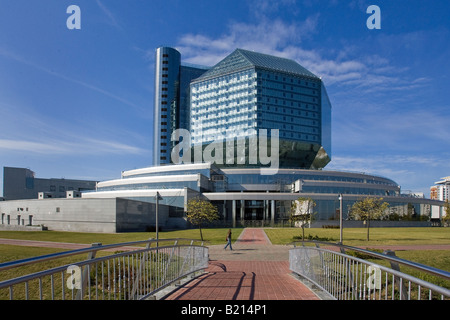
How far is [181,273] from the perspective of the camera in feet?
32.3

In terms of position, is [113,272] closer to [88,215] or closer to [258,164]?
[88,215]

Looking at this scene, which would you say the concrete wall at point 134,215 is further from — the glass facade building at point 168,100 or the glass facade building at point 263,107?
the glass facade building at point 168,100

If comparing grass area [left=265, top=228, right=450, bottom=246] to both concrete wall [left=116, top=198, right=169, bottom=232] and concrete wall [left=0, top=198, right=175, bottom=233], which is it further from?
concrete wall [left=0, top=198, right=175, bottom=233]

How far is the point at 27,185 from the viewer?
106m

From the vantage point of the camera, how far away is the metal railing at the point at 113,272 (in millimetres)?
4007

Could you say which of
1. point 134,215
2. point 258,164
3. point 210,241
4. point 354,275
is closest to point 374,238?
point 210,241

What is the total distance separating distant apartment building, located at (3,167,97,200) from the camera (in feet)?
337

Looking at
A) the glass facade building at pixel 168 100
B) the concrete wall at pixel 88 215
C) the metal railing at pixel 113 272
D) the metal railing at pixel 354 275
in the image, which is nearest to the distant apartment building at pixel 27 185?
the glass facade building at pixel 168 100

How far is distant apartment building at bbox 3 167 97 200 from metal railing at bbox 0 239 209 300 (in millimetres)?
98504

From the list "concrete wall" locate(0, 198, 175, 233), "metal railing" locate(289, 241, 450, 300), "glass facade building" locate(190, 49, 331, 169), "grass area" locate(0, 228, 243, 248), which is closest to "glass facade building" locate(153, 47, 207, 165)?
"glass facade building" locate(190, 49, 331, 169)

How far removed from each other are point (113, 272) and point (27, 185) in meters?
116
